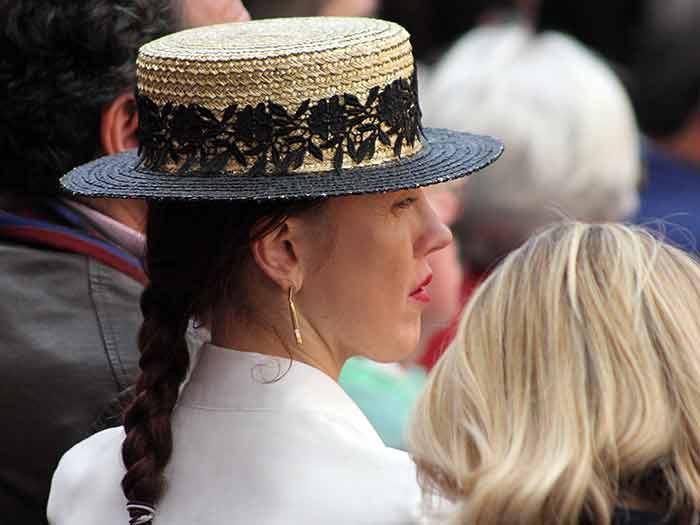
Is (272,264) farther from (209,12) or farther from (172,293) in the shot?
(209,12)

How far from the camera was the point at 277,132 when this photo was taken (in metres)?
2.36

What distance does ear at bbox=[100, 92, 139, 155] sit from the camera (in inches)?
121

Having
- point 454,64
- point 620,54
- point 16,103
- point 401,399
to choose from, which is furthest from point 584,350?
point 620,54

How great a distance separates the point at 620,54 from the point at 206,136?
616 centimetres

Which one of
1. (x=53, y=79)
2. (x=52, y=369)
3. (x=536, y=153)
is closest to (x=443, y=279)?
(x=536, y=153)

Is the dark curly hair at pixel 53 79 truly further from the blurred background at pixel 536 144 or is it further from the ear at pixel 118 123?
the blurred background at pixel 536 144

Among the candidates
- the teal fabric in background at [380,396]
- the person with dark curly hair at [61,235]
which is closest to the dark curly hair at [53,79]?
the person with dark curly hair at [61,235]

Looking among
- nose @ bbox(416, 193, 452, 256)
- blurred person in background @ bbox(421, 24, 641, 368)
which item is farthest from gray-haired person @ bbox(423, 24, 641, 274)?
nose @ bbox(416, 193, 452, 256)

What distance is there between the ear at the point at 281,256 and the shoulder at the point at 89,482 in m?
0.40

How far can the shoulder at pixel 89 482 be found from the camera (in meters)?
2.49

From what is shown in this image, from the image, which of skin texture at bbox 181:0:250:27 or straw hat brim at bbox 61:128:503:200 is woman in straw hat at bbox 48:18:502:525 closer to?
straw hat brim at bbox 61:128:503:200

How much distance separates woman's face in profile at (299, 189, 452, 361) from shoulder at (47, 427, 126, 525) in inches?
15.9

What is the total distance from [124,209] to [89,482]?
0.75 metres

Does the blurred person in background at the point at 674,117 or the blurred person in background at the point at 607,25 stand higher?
the blurred person in background at the point at 674,117
